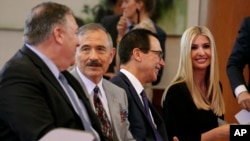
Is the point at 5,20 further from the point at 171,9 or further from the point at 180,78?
the point at 180,78

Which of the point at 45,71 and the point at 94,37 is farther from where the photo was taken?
the point at 94,37

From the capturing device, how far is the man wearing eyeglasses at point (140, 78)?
8.01 feet

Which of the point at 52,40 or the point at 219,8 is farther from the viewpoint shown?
the point at 219,8

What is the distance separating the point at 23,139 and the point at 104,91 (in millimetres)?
929

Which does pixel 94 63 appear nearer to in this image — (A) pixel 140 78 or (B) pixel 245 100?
(A) pixel 140 78

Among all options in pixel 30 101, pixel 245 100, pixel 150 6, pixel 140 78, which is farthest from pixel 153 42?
pixel 150 6

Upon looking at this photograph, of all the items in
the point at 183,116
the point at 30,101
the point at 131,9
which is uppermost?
the point at 131,9

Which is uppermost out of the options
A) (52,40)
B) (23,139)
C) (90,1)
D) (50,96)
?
(90,1)

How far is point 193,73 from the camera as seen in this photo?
2.91 m

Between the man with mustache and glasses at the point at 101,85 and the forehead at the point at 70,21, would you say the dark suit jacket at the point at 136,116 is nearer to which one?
the man with mustache and glasses at the point at 101,85

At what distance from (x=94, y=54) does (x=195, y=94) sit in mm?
741

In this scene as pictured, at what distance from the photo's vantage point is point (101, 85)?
7.89 ft

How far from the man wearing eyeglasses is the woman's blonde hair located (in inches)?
8.1

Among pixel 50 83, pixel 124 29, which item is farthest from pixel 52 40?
pixel 124 29
